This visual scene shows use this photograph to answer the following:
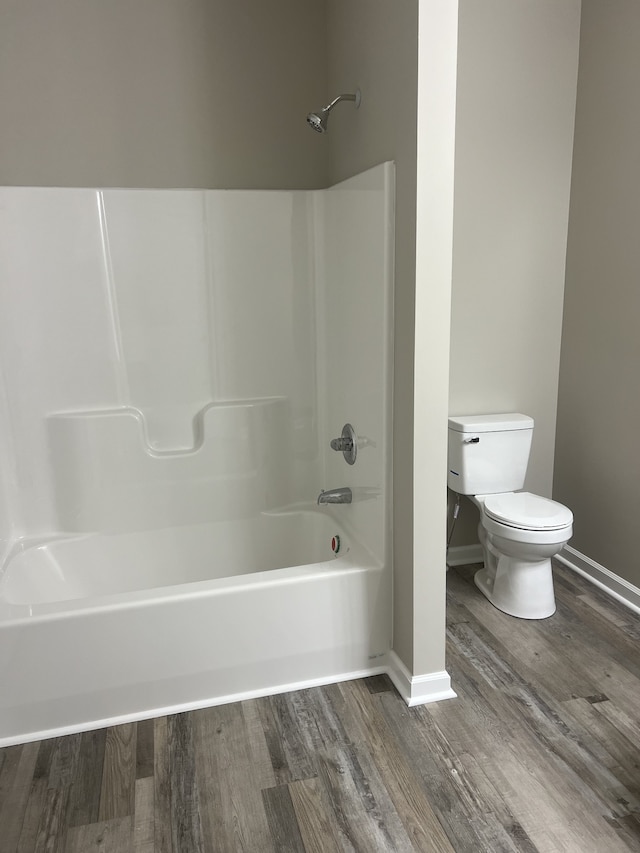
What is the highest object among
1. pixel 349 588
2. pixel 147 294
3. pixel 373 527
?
pixel 147 294

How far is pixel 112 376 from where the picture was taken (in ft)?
8.68

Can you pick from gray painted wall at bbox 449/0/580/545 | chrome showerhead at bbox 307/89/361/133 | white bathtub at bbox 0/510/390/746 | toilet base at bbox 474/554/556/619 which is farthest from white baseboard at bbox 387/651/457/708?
chrome showerhead at bbox 307/89/361/133

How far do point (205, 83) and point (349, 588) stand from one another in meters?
2.05

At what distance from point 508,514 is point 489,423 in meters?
0.41

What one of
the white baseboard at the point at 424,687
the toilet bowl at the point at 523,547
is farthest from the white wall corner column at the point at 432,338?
the toilet bowl at the point at 523,547

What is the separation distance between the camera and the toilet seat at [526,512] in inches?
98.3

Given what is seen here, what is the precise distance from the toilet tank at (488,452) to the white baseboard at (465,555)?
0.38 metres

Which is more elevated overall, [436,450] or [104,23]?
[104,23]

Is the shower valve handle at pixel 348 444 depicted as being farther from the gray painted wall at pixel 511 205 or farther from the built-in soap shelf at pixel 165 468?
the gray painted wall at pixel 511 205

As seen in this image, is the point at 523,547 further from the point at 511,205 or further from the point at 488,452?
the point at 511,205

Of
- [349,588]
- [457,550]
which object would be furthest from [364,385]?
[457,550]

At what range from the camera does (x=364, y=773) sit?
1.82m

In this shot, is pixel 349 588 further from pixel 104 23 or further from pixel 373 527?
pixel 104 23

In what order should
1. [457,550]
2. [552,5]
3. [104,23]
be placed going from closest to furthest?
[104,23], [552,5], [457,550]
